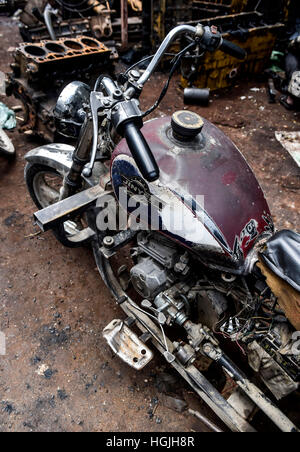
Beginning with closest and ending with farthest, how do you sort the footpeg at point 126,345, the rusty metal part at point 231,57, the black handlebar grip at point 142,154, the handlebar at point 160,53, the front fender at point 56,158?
the black handlebar grip at point 142,154 < the handlebar at point 160,53 < the footpeg at point 126,345 < the front fender at point 56,158 < the rusty metal part at point 231,57

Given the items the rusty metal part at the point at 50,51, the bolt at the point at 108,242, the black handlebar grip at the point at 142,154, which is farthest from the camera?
the rusty metal part at the point at 50,51

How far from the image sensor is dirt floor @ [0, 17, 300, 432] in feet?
7.07

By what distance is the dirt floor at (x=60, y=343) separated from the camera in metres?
2.15

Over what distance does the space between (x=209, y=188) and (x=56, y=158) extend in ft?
4.36

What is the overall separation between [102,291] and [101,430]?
3.53ft

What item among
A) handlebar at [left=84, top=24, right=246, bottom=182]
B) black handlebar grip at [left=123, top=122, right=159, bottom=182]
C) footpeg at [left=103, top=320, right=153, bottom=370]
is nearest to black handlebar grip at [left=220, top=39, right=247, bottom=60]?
handlebar at [left=84, top=24, right=246, bottom=182]

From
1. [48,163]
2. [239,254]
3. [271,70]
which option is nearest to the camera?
[239,254]

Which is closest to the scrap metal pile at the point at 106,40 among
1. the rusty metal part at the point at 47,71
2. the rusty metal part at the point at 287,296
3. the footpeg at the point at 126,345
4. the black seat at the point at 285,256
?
the rusty metal part at the point at 47,71

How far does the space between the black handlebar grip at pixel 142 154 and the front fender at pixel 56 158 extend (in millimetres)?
1081

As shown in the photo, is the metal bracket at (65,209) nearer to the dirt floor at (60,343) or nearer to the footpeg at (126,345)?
the footpeg at (126,345)

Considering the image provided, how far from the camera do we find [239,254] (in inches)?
70.5

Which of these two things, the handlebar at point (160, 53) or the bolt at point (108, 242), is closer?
the handlebar at point (160, 53)
